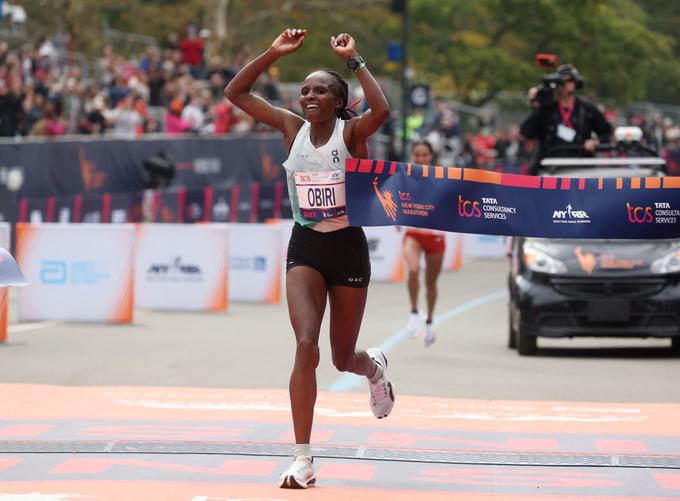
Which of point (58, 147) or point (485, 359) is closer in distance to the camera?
point (485, 359)

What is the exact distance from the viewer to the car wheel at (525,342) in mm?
15281

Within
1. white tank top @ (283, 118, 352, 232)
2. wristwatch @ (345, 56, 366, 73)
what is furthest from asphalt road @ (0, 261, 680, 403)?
wristwatch @ (345, 56, 366, 73)

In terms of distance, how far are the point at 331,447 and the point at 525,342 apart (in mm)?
6192

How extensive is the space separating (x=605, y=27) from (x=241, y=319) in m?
46.4

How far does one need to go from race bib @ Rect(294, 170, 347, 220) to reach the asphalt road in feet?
13.2

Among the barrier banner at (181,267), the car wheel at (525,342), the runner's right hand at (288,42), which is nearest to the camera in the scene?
the runner's right hand at (288,42)

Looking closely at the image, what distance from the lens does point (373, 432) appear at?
33.7ft

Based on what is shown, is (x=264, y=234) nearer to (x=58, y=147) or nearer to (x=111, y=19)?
(x=58, y=147)

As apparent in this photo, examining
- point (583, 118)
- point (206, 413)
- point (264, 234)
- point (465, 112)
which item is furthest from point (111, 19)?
point (206, 413)

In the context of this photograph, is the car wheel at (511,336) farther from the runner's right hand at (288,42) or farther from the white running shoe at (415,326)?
the runner's right hand at (288,42)

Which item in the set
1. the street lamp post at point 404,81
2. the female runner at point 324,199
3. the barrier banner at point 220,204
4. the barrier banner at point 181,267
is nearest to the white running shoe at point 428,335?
the barrier banner at point 181,267

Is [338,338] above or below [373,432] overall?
above

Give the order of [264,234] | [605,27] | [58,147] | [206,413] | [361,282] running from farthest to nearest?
1. [605,27]
2. [58,147]
3. [264,234]
4. [206,413]
5. [361,282]

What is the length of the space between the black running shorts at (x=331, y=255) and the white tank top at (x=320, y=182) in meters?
0.05
